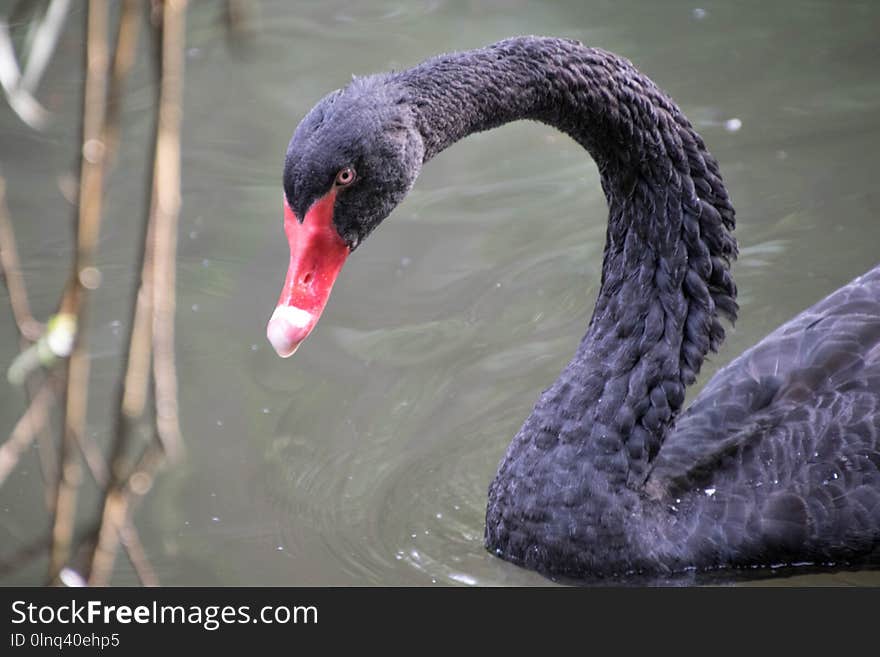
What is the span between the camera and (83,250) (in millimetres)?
1267

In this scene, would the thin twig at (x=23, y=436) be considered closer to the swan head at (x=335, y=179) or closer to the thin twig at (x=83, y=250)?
the thin twig at (x=83, y=250)

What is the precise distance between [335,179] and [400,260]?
2.18m

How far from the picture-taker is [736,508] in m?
3.44

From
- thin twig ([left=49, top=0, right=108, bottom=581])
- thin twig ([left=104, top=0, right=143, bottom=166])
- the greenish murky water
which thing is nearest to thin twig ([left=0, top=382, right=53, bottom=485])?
thin twig ([left=49, top=0, right=108, bottom=581])

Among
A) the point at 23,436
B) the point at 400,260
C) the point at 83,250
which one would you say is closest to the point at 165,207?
the point at 83,250

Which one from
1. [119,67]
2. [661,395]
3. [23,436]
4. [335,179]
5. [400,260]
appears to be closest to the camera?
[119,67]

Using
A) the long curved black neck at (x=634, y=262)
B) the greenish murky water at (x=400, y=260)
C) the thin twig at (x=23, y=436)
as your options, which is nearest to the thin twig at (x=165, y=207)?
the thin twig at (x=23, y=436)

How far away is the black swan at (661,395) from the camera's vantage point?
130 inches

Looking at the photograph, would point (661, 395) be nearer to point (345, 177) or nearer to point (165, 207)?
point (345, 177)

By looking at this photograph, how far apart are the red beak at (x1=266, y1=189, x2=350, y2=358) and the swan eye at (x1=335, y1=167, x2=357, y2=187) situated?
0.03 metres

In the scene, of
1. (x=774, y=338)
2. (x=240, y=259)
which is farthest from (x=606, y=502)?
(x=240, y=259)

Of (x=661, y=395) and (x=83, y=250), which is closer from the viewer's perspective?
(x=83, y=250)

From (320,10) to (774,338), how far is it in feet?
13.1

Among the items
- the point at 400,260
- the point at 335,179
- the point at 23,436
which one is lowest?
the point at 23,436
